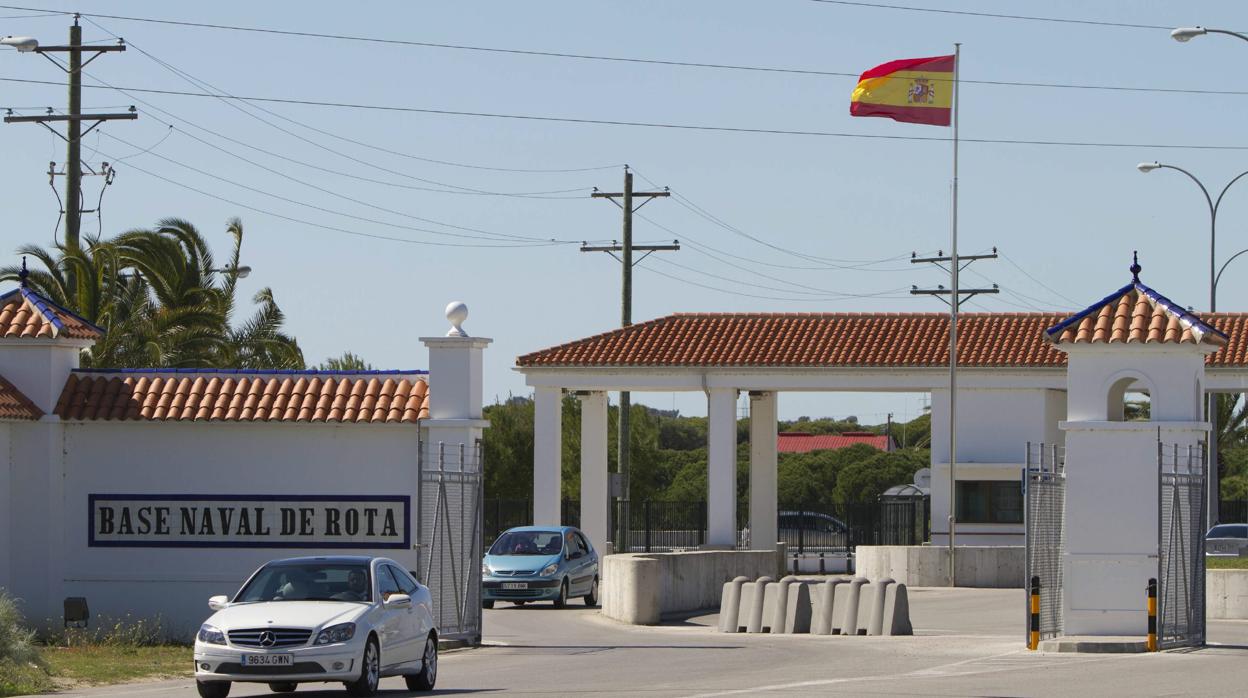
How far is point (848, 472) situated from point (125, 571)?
65433mm

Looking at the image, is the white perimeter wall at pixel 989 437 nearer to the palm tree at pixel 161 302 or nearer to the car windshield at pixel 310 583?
the palm tree at pixel 161 302

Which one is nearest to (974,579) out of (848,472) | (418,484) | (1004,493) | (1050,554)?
(1004,493)

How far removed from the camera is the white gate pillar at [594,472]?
4509 centimetres

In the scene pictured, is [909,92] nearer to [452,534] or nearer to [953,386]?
[953,386]

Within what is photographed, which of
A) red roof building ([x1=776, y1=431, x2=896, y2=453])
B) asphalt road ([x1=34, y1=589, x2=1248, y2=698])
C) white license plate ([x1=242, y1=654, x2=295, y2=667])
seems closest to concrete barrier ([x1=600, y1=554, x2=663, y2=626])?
asphalt road ([x1=34, y1=589, x2=1248, y2=698])

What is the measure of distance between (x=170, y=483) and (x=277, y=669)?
30.7ft

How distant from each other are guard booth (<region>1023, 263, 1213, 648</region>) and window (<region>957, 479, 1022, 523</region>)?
68.8ft

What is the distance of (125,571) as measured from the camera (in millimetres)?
25469

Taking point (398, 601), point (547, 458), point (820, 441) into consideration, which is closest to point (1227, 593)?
point (547, 458)

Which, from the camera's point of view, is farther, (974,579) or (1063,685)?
(974,579)

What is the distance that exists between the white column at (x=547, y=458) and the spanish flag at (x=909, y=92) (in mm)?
11071

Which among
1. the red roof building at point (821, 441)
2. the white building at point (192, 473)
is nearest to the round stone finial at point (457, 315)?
the white building at point (192, 473)

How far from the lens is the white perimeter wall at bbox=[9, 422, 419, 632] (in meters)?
25.3

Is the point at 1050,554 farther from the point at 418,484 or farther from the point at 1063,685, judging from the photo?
the point at 418,484
